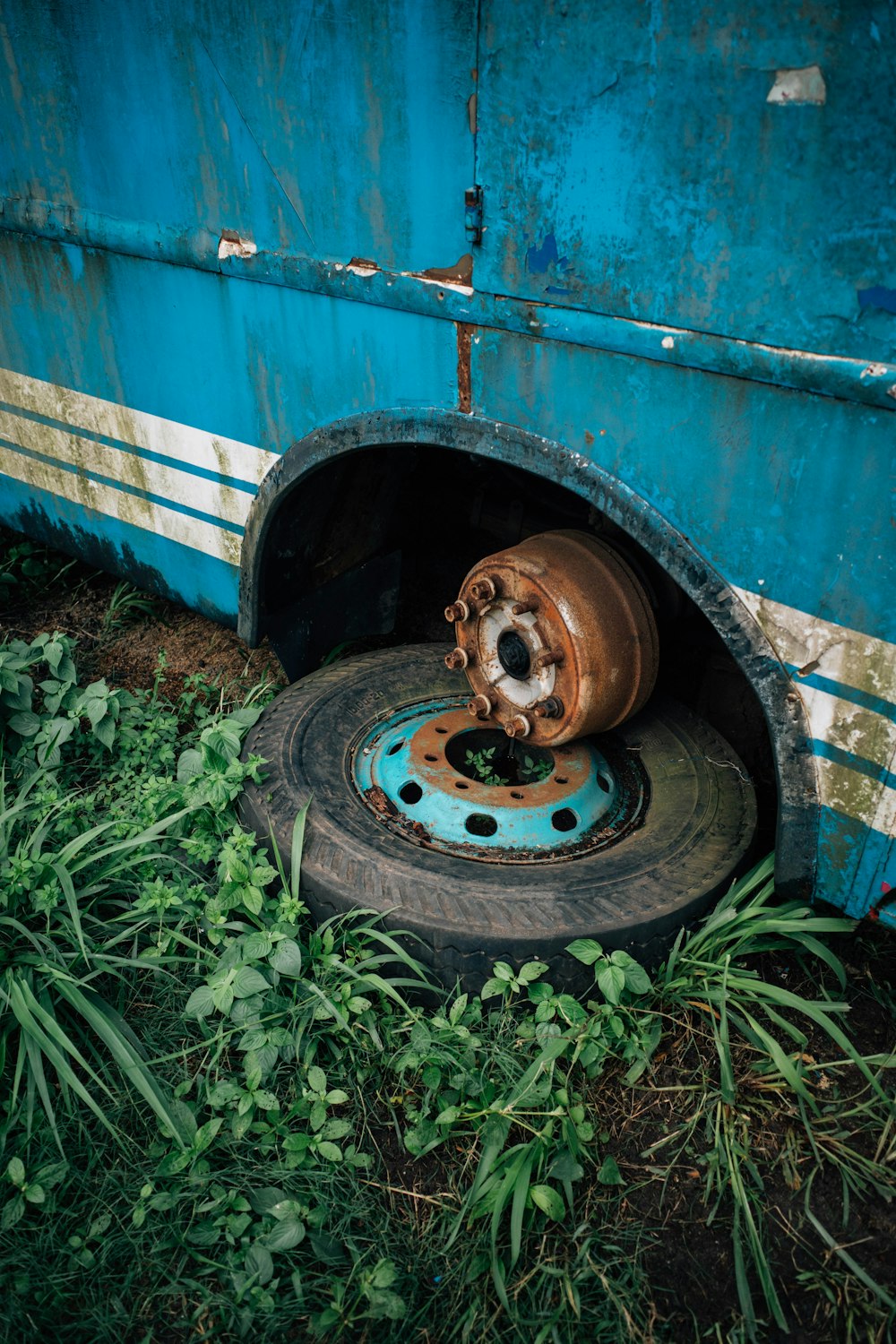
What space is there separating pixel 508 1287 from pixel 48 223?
103 inches

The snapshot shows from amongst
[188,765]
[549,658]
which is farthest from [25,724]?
[549,658]

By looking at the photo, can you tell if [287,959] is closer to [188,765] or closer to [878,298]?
[188,765]

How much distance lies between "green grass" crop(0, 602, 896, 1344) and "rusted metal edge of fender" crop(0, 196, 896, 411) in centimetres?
106

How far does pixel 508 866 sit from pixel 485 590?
59 centimetres

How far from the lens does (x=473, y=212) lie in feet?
5.76

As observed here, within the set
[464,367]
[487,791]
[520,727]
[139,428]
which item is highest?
[464,367]

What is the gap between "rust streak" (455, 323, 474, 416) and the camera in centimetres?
186

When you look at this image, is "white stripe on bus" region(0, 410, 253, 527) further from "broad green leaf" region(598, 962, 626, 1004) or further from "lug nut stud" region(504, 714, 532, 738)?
"broad green leaf" region(598, 962, 626, 1004)

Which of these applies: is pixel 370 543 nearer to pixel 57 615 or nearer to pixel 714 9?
pixel 57 615

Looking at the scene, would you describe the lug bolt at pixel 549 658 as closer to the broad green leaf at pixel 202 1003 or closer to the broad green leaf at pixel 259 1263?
the broad green leaf at pixel 202 1003

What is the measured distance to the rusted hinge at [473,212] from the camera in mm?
1743

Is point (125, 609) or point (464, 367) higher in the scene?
point (464, 367)

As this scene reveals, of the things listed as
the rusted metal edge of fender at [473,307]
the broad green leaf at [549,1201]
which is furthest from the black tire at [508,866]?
the rusted metal edge of fender at [473,307]

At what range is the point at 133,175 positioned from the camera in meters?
2.31
